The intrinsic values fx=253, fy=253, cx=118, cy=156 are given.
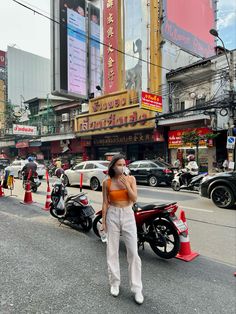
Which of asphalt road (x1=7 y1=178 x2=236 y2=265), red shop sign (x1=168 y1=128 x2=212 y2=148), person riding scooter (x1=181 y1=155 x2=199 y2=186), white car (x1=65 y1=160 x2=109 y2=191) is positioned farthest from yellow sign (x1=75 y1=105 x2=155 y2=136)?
asphalt road (x1=7 y1=178 x2=236 y2=265)

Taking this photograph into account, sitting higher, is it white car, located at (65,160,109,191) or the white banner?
the white banner

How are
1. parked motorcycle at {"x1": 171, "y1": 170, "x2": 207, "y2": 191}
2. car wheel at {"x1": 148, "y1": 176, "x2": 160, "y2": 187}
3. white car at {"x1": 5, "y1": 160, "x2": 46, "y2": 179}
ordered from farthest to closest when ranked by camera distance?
white car at {"x1": 5, "y1": 160, "x2": 46, "y2": 179}, car wheel at {"x1": 148, "y1": 176, "x2": 160, "y2": 187}, parked motorcycle at {"x1": 171, "y1": 170, "x2": 207, "y2": 191}

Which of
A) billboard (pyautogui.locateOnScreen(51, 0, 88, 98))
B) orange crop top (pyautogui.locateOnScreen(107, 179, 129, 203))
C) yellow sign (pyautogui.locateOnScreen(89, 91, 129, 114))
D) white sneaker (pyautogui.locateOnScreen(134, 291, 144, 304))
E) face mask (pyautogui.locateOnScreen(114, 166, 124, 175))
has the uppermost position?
billboard (pyautogui.locateOnScreen(51, 0, 88, 98))

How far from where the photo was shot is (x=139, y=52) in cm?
2177

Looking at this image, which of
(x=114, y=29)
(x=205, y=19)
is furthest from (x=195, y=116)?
(x=205, y=19)

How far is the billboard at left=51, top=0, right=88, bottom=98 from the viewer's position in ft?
65.0

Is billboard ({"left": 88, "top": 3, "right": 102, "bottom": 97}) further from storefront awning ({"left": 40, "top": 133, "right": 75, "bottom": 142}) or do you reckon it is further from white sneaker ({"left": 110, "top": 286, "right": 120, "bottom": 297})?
white sneaker ({"left": 110, "top": 286, "right": 120, "bottom": 297})

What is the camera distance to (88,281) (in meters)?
3.37

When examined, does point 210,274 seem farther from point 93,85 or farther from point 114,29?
point 114,29

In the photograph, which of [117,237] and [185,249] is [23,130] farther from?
[117,237]

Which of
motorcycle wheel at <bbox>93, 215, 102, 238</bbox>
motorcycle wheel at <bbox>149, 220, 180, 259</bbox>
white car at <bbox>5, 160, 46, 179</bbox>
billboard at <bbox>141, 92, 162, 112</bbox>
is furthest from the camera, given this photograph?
white car at <bbox>5, 160, 46, 179</bbox>

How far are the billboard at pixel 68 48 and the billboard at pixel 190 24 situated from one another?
7.13m

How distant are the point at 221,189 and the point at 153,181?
6.25m

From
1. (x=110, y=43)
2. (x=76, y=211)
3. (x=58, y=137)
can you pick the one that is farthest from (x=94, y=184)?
(x=58, y=137)
